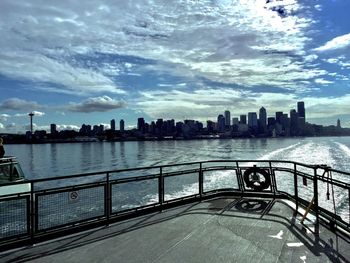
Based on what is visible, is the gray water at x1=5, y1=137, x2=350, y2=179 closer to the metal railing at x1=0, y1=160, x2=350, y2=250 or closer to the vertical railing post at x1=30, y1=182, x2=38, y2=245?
the metal railing at x1=0, y1=160, x2=350, y2=250

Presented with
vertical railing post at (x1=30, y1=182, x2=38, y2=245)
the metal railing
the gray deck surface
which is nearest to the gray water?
the metal railing

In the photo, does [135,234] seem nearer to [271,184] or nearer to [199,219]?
[199,219]

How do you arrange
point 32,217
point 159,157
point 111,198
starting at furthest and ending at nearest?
point 159,157 < point 111,198 < point 32,217

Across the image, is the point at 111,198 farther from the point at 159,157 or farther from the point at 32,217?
the point at 159,157

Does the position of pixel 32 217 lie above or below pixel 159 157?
above

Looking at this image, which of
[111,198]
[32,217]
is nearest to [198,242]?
[111,198]

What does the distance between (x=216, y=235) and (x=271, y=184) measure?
191 inches

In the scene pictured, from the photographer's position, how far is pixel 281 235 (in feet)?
23.8

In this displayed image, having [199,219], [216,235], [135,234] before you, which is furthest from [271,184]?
[135,234]

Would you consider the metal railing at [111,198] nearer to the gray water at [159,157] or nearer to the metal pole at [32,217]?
the metal pole at [32,217]

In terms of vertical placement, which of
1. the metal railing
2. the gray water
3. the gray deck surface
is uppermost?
the metal railing

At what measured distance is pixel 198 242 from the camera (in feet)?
22.4

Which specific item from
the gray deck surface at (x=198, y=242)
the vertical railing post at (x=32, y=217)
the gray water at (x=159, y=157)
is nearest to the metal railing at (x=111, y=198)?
the vertical railing post at (x=32, y=217)

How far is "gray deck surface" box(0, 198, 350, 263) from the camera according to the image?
6.01 metres
